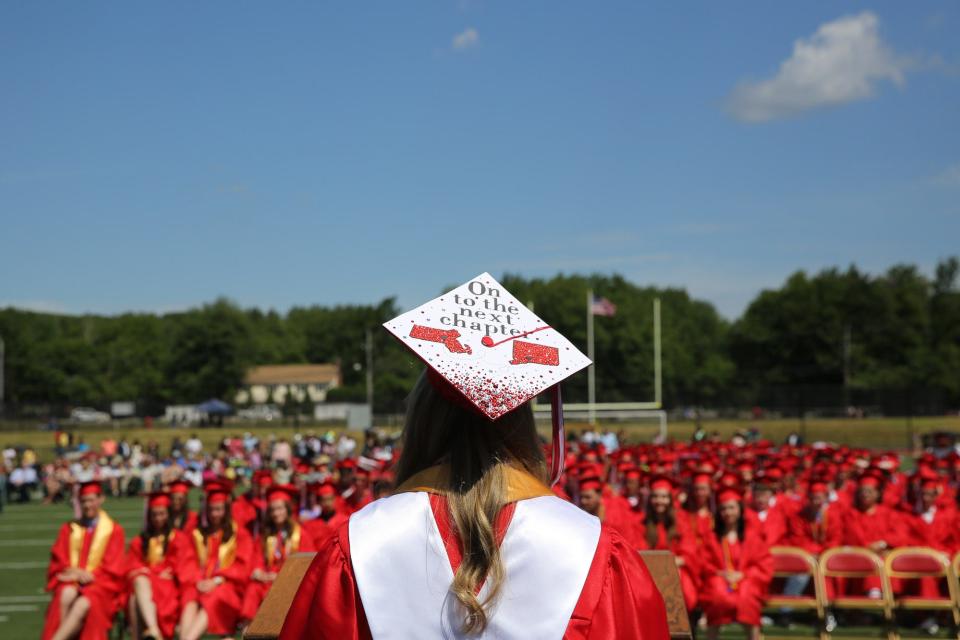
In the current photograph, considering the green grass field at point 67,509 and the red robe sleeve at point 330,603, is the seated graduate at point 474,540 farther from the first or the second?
the green grass field at point 67,509

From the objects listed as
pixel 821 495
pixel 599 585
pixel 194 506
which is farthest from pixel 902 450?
pixel 599 585

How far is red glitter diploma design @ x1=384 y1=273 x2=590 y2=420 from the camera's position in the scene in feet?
7.04

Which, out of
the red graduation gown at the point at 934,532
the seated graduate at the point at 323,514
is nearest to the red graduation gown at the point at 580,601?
the seated graduate at the point at 323,514

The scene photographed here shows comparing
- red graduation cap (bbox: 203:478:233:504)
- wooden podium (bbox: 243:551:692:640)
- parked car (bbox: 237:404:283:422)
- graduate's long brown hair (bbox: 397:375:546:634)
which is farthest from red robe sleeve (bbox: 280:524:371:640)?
parked car (bbox: 237:404:283:422)

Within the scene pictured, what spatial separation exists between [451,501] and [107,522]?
6.71 metres

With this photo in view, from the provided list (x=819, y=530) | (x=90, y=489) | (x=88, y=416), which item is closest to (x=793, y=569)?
(x=819, y=530)

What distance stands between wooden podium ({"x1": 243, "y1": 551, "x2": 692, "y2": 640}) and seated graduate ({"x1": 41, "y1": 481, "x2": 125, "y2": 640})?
5.05 metres

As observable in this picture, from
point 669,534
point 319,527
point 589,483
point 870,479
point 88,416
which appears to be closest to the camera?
point 669,534

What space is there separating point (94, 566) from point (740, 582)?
512cm

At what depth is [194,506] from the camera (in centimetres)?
2367

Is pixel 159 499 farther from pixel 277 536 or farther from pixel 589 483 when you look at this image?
pixel 589 483

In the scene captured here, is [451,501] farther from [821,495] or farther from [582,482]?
[821,495]

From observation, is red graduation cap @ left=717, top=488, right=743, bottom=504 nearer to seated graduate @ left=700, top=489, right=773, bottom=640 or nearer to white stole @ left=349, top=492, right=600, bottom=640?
seated graduate @ left=700, top=489, right=773, bottom=640

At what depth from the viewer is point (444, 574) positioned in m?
2.12
